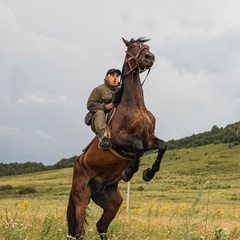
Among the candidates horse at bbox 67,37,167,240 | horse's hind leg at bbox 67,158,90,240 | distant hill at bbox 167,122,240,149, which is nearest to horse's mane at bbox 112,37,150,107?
horse at bbox 67,37,167,240

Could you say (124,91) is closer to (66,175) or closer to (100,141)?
(100,141)

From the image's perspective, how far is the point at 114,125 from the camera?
696 centimetres

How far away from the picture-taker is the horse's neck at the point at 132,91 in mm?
6938

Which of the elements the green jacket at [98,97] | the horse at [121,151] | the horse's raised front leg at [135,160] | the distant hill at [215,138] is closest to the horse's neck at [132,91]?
the horse at [121,151]

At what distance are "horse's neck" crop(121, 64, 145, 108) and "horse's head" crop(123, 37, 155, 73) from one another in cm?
14

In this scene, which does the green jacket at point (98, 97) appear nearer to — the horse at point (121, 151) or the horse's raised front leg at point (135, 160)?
the horse at point (121, 151)

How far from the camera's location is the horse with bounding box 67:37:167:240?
21.9ft

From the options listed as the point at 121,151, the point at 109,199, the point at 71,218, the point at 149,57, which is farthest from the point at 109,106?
the point at 71,218

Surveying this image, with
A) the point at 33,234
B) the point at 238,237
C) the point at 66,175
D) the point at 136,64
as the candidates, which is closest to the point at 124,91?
the point at 136,64

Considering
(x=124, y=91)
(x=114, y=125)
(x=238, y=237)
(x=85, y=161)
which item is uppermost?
(x=124, y=91)

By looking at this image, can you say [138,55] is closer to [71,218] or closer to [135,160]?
[135,160]

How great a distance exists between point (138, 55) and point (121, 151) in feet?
5.11

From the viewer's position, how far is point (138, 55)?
695 cm

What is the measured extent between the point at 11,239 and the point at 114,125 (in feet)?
7.65
